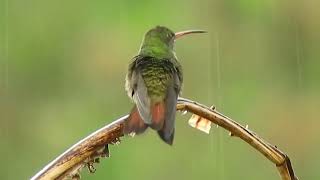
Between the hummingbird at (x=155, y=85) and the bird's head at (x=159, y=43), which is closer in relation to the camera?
the hummingbird at (x=155, y=85)

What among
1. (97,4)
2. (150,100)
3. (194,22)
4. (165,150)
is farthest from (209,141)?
(150,100)

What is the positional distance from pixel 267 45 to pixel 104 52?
3.22ft

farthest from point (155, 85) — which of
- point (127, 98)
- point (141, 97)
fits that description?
point (127, 98)

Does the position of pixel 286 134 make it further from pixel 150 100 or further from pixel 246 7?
pixel 150 100

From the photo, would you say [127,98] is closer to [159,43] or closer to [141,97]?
[159,43]

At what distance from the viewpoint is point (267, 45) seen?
177 inches

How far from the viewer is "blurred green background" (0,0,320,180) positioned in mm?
3830

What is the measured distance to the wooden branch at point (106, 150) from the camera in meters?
0.96

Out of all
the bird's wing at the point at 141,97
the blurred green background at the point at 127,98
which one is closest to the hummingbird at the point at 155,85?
the bird's wing at the point at 141,97

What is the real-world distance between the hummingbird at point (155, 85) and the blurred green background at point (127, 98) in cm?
225

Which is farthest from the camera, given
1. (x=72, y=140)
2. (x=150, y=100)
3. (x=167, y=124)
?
(x=72, y=140)

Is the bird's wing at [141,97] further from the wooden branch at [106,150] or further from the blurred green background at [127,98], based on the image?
the blurred green background at [127,98]

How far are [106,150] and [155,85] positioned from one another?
28 cm

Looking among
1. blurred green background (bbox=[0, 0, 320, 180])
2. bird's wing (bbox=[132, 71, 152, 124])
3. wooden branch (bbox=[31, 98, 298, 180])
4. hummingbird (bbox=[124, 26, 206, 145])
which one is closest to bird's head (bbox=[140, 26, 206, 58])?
hummingbird (bbox=[124, 26, 206, 145])
